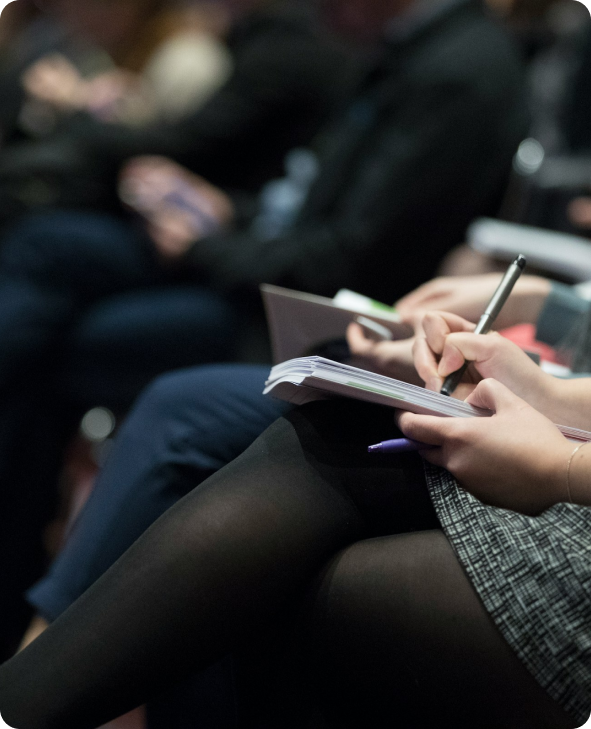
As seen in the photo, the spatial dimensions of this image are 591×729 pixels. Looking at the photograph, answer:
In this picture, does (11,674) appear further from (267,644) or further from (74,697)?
(267,644)

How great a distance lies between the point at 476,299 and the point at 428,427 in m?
0.31

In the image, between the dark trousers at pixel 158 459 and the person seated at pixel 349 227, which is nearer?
the dark trousers at pixel 158 459

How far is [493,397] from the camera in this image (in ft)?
1.77

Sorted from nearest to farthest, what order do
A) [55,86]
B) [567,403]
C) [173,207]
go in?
1. [567,403]
2. [173,207]
3. [55,86]

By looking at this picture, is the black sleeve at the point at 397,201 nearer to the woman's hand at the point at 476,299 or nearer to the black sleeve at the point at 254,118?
the black sleeve at the point at 254,118

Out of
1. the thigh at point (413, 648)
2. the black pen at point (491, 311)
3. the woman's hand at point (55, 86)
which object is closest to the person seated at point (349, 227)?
the woman's hand at point (55, 86)

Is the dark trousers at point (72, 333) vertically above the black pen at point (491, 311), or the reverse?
the dark trousers at point (72, 333)

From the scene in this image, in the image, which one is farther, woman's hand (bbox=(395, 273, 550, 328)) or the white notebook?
woman's hand (bbox=(395, 273, 550, 328))

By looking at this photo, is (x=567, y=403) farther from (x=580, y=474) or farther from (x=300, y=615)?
(x=300, y=615)

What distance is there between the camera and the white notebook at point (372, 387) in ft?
1.70

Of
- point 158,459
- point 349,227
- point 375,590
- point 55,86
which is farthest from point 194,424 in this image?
point 55,86

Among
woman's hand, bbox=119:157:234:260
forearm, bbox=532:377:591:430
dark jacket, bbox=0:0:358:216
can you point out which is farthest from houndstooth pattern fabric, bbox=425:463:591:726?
dark jacket, bbox=0:0:358:216

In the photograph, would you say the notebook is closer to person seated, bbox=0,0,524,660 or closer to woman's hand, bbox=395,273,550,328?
person seated, bbox=0,0,524,660

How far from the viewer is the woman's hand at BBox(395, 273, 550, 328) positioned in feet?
2.59
